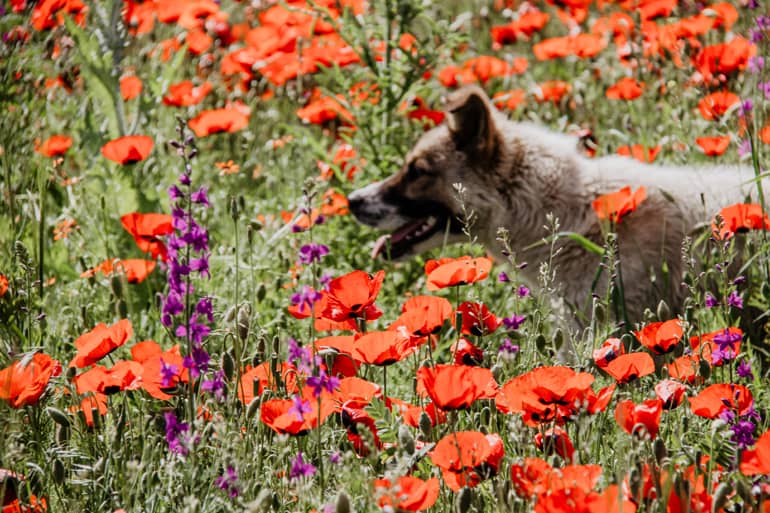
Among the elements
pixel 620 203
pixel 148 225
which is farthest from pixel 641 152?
pixel 148 225

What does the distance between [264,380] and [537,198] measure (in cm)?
209

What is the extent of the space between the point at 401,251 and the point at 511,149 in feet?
2.06

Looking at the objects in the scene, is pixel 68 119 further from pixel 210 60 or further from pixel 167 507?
pixel 167 507

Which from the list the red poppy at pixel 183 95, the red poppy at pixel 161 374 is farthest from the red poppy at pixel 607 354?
the red poppy at pixel 183 95

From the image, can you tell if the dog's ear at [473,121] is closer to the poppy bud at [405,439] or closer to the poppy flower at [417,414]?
the poppy flower at [417,414]

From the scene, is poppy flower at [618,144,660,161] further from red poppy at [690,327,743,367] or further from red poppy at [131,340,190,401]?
red poppy at [131,340,190,401]

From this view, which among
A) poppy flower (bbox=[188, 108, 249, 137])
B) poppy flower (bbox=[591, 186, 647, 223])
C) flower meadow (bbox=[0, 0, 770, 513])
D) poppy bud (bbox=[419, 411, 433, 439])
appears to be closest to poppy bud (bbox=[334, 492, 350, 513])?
flower meadow (bbox=[0, 0, 770, 513])

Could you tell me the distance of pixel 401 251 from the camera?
4.32m

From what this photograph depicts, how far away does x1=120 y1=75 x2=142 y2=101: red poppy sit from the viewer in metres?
4.94

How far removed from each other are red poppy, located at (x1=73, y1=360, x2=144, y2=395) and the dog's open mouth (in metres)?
1.96

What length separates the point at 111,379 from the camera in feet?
7.42

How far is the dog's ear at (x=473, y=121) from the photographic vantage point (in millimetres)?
4168

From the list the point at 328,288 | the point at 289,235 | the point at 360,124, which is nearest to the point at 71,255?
the point at 289,235

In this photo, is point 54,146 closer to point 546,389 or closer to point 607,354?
point 607,354
